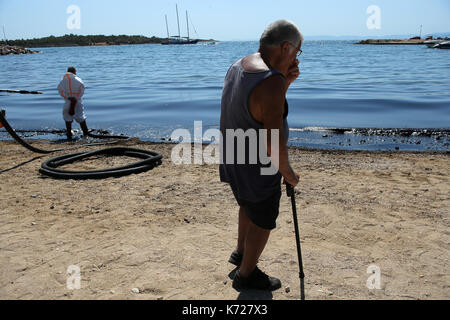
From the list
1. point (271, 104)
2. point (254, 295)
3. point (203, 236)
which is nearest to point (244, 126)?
point (271, 104)

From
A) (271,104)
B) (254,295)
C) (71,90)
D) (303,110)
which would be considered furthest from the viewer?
(303,110)

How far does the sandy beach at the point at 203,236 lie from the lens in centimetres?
319

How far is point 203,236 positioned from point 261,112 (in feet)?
6.64

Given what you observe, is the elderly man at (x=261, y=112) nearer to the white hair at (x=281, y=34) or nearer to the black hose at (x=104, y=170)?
the white hair at (x=281, y=34)

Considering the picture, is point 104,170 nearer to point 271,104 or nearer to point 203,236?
point 203,236

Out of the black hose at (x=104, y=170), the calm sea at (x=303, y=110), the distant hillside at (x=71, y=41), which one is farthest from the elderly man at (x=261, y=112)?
the distant hillside at (x=71, y=41)

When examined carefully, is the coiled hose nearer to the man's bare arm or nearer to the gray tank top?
the gray tank top

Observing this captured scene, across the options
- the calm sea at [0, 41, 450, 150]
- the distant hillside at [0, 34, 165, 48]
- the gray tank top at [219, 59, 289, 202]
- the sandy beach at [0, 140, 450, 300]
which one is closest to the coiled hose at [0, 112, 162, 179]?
the sandy beach at [0, 140, 450, 300]

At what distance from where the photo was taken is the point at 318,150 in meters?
8.95

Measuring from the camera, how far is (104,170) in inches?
254

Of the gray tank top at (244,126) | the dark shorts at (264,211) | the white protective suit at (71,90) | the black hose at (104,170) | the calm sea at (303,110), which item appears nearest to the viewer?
the gray tank top at (244,126)

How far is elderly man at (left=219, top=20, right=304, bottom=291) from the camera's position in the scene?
2.47m

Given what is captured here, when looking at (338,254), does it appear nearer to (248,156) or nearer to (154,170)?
(248,156)
